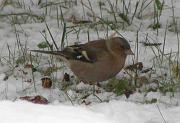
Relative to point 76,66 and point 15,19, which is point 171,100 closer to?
point 76,66

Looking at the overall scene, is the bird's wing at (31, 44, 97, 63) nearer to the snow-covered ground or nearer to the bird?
the bird

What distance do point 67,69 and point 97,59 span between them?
0.44 metres

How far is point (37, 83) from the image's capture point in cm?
430

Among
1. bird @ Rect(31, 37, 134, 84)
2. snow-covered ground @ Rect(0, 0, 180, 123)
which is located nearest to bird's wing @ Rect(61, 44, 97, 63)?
bird @ Rect(31, 37, 134, 84)

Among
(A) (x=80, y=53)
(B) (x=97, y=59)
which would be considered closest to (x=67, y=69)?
(A) (x=80, y=53)

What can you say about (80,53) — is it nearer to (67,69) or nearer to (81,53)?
(81,53)

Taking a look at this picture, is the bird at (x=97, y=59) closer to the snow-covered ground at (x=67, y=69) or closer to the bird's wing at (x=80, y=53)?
the bird's wing at (x=80, y=53)

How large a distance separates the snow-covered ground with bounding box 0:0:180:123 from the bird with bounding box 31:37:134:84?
0.35 feet

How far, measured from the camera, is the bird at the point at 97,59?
4.20m

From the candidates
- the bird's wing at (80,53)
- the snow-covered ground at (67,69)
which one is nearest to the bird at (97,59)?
the bird's wing at (80,53)

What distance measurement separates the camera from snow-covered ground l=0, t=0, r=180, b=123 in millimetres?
2691

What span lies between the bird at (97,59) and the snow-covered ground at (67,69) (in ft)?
0.35

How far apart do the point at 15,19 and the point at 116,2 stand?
37.0 inches

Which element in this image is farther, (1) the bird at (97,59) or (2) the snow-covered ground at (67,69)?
(1) the bird at (97,59)
